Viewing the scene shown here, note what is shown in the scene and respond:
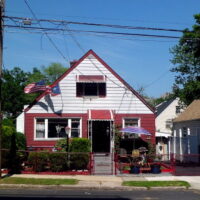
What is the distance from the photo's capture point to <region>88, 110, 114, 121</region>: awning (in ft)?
74.2

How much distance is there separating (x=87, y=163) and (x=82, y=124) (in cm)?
547

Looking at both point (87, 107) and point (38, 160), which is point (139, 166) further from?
point (87, 107)

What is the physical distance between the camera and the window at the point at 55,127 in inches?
910

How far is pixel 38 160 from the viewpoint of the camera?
17516 mm

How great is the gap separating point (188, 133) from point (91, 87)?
8723mm

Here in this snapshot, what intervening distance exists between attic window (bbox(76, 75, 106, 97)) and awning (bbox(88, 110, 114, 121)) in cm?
113

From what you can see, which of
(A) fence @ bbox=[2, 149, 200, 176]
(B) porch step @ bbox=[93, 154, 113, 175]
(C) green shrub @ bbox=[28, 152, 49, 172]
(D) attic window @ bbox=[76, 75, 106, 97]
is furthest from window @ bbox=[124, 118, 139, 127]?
(C) green shrub @ bbox=[28, 152, 49, 172]

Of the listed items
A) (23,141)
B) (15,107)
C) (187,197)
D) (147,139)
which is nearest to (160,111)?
(15,107)

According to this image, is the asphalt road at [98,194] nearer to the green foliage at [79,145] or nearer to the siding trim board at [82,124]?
the green foliage at [79,145]

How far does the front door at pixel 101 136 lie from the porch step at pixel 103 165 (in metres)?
1.34

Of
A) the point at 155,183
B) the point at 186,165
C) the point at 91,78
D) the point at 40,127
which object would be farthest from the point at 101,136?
the point at 155,183

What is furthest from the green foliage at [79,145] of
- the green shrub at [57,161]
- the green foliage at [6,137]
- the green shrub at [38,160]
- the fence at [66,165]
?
the green foliage at [6,137]

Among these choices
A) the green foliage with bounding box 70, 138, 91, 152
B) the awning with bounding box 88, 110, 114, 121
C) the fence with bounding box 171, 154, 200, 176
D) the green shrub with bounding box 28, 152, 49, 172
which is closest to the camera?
the green shrub with bounding box 28, 152, 49, 172

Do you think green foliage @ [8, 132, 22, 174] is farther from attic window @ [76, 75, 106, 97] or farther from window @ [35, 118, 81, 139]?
attic window @ [76, 75, 106, 97]
